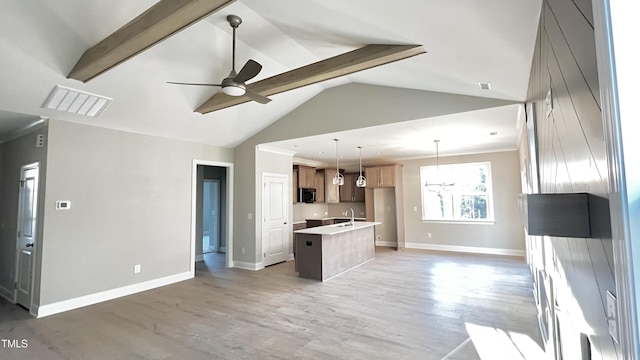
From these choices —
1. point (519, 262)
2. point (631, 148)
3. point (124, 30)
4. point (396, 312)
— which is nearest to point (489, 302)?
point (396, 312)

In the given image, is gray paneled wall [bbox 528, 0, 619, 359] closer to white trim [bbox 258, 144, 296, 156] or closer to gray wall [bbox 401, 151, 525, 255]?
white trim [bbox 258, 144, 296, 156]

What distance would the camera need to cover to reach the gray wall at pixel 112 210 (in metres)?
4.02

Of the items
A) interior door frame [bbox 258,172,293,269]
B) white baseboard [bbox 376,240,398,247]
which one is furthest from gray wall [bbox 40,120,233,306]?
white baseboard [bbox 376,240,398,247]

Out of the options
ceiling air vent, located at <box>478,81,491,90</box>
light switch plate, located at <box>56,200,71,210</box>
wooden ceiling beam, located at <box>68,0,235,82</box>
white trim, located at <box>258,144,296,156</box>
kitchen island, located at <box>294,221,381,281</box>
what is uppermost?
wooden ceiling beam, located at <box>68,0,235,82</box>

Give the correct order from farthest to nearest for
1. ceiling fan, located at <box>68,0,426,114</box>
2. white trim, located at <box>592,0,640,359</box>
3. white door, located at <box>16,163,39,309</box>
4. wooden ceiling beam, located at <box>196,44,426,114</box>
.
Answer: white door, located at <box>16,163,39,309</box> < wooden ceiling beam, located at <box>196,44,426,114</box> < ceiling fan, located at <box>68,0,426,114</box> < white trim, located at <box>592,0,640,359</box>

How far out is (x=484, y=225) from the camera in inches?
293

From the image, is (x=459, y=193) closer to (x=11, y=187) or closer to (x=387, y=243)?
(x=387, y=243)

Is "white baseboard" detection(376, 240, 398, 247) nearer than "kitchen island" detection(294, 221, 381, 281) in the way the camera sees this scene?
No

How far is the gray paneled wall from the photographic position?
1.04 metres

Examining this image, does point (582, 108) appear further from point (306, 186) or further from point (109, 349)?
point (306, 186)

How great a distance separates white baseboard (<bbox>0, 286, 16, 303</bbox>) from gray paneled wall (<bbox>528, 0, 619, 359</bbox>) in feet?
21.6

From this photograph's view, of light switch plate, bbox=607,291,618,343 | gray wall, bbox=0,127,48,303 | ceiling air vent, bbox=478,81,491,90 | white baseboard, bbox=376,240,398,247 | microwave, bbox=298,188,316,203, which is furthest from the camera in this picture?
white baseboard, bbox=376,240,398,247

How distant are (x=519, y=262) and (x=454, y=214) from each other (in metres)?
1.95

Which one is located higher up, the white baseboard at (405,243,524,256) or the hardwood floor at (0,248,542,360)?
the white baseboard at (405,243,524,256)
